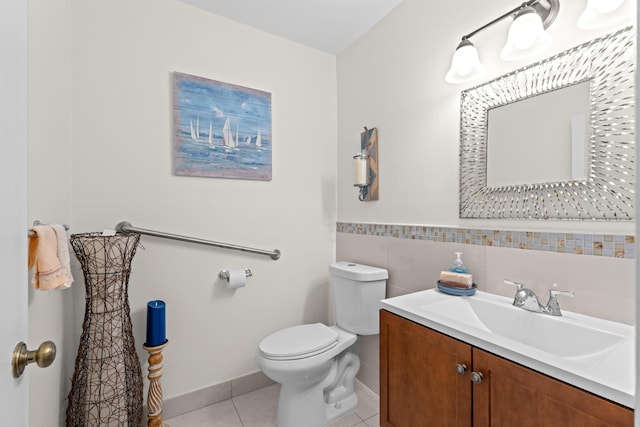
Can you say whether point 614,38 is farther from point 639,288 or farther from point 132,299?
point 132,299

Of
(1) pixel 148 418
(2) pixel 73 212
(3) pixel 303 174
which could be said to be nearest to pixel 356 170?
(3) pixel 303 174

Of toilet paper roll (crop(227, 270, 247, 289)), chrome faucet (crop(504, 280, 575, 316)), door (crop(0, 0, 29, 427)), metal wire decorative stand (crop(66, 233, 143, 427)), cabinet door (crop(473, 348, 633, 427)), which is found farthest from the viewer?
toilet paper roll (crop(227, 270, 247, 289))

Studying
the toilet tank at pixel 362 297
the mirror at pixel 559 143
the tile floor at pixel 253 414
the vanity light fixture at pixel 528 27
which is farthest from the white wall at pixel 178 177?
the vanity light fixture at pixel 528 27

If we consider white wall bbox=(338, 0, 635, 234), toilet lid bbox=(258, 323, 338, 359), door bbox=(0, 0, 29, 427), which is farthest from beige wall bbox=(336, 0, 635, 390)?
door bbox=(0, 0, 29, 427)

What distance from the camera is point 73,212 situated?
4.65 ft

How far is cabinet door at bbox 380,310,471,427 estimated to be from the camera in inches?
34.9

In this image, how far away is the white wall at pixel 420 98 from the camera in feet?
3.99

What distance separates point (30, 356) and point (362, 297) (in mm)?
1375

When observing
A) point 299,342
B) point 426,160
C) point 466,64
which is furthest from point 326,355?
point 466,64

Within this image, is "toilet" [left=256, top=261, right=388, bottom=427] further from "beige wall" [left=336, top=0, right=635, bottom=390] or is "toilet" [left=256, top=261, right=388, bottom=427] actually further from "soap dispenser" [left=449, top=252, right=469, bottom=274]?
"soap dispenser" [left=449, top=252, right=469, bottom=274]

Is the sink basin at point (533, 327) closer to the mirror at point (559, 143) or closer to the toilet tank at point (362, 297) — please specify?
the mirror at point (559, 143)

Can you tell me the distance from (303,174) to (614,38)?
1.58m

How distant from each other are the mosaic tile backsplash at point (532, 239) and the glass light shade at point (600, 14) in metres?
0.68

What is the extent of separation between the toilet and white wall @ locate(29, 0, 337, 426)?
1.29 ft
